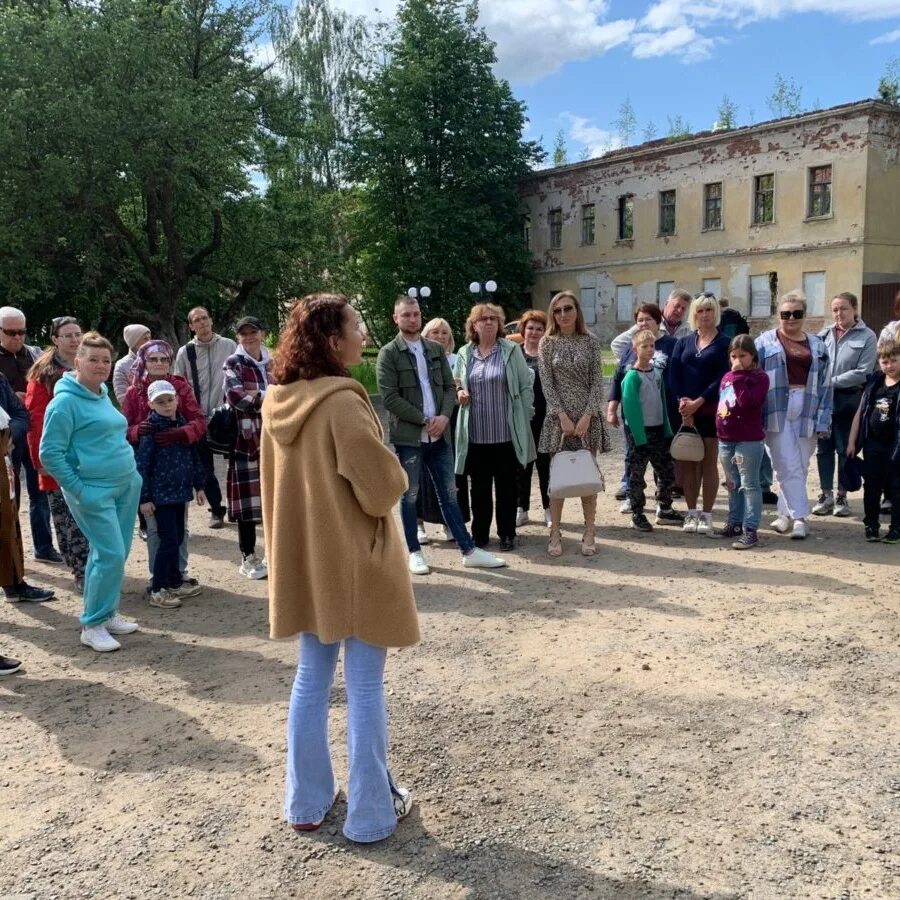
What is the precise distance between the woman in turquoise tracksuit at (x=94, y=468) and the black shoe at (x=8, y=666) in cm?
43

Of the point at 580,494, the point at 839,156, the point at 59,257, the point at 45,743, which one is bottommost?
the point at 45,743

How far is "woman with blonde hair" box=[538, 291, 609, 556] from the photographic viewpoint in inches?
273

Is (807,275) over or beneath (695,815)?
over

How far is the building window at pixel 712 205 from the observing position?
124ft

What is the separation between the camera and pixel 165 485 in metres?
5.83

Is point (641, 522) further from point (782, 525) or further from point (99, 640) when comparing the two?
point (99, 640)

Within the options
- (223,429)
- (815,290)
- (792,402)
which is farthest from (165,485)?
(815,290)

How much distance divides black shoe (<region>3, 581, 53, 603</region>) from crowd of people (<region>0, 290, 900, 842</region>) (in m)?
0.02

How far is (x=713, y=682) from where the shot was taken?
4324 mm

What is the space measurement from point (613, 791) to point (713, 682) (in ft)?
4.02

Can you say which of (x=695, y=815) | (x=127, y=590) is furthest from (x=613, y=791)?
(x=127, y=590)

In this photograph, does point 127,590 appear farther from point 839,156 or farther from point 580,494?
point 839,156

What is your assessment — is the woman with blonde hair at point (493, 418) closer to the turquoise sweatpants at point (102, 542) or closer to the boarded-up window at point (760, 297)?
the turquoise sweatpants at point (102, 542)

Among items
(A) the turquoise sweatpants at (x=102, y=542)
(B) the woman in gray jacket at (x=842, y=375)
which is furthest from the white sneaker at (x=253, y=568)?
(B) the woman in gray jacket at (x=842, y=375)
